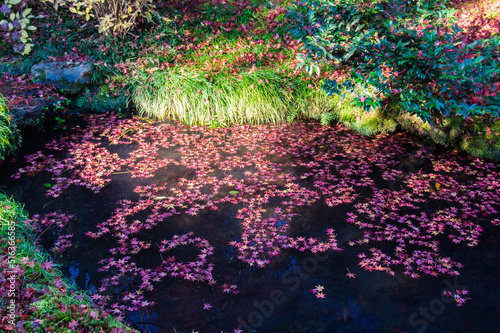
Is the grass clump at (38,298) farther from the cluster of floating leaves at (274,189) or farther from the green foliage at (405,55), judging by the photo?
the green foliage at (405,55)

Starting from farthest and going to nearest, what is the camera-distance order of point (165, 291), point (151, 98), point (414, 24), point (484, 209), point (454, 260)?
point (151, 98) → point (414, 24) → point (484, 209) → point (454, 260) → point (165, 291)

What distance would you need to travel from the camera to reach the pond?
301 cm

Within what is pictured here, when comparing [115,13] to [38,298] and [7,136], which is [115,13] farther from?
[38,298]

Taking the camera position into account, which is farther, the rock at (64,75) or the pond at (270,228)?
the rock at (64,75)

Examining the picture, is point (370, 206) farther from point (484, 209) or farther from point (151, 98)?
point (151, 98)

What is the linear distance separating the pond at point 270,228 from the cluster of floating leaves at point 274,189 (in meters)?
0.02

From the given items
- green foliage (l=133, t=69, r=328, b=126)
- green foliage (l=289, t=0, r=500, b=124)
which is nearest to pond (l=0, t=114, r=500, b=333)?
green foliage (l=133, t=69, r=328, b=126)

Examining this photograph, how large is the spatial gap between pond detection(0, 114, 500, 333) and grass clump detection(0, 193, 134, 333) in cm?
21

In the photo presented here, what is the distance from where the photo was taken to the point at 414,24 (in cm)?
535

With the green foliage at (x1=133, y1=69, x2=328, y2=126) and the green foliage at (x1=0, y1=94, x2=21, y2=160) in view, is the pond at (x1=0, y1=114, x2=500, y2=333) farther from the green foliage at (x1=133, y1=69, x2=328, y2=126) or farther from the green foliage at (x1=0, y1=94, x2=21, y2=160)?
the green foliage at (x1=133, y1=69, x2=328, y2=126)

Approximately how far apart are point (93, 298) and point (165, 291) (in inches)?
24.5

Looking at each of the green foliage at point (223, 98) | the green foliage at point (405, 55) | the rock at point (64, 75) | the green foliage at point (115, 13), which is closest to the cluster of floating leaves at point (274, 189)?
the green foliage at point (223, 98)

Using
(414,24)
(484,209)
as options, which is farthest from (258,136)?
(484,209)

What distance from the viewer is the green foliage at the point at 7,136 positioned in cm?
529
